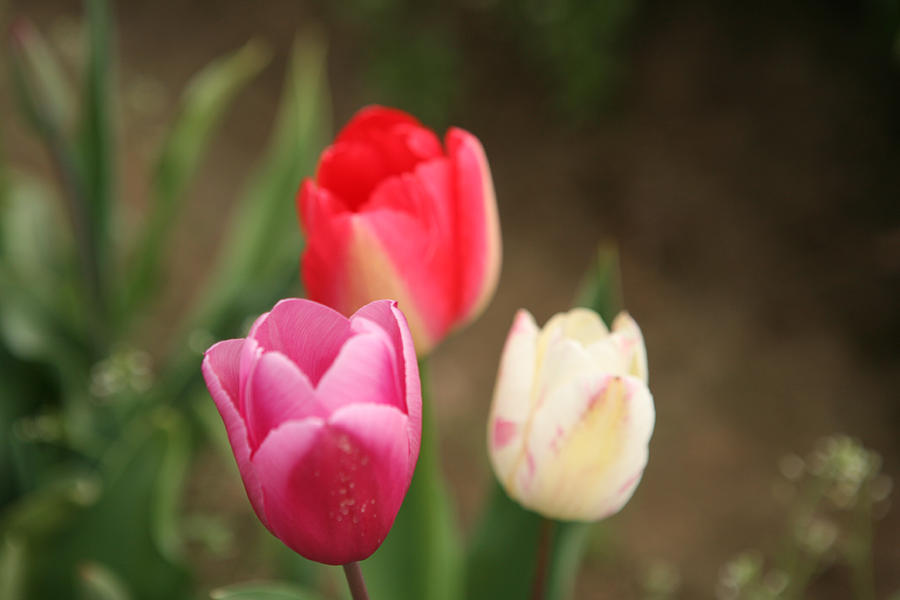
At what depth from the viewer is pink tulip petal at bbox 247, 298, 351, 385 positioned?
317mm

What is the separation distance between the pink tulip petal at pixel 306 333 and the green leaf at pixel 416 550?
0.22 m

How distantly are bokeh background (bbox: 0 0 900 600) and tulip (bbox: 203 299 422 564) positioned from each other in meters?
0.93

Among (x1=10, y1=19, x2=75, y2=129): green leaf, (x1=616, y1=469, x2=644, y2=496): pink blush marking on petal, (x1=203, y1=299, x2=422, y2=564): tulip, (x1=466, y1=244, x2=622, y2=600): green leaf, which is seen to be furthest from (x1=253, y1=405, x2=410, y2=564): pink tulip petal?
(x1=10, y1=19, x2=75, y2=129): green leaf

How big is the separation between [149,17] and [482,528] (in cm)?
191

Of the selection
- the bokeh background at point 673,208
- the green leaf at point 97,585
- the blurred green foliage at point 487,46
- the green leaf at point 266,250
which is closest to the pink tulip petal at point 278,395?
the green leaf at point 97,585

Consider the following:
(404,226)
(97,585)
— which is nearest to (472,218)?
(404,226)

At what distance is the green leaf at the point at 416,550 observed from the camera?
550mm

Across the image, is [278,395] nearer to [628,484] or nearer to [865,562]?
[628,484]

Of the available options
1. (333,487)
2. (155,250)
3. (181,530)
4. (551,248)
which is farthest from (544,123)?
(333,487)

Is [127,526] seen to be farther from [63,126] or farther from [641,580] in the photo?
[641,580]

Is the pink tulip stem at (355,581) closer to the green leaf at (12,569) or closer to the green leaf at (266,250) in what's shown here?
the green leaf at (12,569)

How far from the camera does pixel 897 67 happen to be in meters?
1.60

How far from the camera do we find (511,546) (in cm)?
59

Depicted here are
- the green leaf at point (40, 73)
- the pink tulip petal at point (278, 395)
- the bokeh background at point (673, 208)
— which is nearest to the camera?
the pink tulip petal at point (278, 395)
